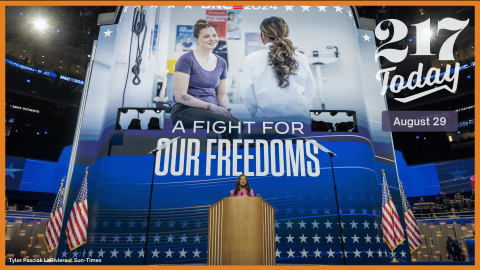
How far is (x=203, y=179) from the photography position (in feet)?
22.7

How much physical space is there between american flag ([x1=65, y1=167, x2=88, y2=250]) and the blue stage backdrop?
0.15 metres

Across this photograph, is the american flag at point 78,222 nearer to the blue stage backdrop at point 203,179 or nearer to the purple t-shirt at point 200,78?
the blue stage backdrop at point 203,179

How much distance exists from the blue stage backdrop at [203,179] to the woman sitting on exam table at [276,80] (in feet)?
→ 0.81

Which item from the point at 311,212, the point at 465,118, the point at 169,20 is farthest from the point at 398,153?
the point at 169,20

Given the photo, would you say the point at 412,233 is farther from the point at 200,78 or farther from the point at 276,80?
the point at 200,78

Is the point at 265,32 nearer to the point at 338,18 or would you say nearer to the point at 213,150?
the point at 338,18

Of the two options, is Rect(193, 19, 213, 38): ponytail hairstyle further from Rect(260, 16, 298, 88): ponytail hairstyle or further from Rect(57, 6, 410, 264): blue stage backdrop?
Rect(260, 16, 298, 88): ponytail hairstyle

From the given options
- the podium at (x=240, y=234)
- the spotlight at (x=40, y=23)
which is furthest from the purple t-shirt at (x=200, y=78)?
the spotlight at (x=40, y=23)

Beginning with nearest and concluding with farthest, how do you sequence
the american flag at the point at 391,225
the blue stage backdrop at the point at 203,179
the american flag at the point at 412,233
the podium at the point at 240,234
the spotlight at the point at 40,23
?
the podium at the point at 240,234, the blue stage backdrop at the point at 203,179, the american flag at the point at 391,225, the american flag at the point at 412,233, the spotlight at the point at 40,23

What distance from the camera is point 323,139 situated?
23.9 ft

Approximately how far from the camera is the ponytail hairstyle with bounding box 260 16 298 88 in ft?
25.4

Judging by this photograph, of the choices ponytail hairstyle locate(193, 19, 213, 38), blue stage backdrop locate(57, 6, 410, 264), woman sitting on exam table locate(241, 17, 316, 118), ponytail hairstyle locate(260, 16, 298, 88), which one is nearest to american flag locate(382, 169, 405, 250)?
blue stage backdrop locate(57, 6, 410, 264)

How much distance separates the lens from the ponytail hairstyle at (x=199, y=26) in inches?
311

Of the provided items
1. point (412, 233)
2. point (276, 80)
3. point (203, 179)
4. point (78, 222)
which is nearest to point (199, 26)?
point (276, 80)
